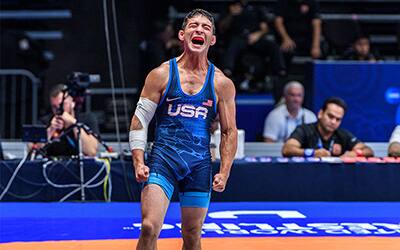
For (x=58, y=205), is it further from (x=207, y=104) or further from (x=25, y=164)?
(x=207, y=104)

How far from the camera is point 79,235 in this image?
761 centimetres

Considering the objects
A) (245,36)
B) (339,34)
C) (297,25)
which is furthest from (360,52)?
(245,36)

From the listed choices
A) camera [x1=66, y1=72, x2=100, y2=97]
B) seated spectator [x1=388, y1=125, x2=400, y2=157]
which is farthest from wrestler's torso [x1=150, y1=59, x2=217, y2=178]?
seated spectator [x1=388, y1=125, x2=400, y2=157]

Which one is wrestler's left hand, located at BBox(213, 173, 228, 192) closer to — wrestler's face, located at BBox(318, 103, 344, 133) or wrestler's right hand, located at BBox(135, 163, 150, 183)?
wrestler's right hand, located at BBox(135, 163, 150, 183)

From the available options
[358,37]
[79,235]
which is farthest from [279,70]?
[79,235]

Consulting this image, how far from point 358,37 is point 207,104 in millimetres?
7062

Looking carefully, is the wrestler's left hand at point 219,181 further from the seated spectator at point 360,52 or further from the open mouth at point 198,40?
the seated spectator at point 360,52

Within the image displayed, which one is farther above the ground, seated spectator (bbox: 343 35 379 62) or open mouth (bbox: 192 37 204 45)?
seated spectator (bbox: 343 35 379 62)

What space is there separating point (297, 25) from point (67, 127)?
15.0 ft

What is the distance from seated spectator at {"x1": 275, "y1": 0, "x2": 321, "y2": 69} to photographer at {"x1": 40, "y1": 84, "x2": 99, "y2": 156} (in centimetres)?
378

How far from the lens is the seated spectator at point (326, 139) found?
380 inches

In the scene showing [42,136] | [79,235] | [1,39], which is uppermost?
[1,39]

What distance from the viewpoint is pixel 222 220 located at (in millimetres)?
8336

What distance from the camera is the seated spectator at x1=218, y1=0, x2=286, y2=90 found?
12.3m
